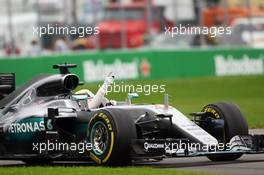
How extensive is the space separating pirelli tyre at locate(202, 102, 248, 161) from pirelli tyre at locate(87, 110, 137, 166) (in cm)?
147

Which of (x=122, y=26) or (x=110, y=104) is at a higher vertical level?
(x=122, y=26)

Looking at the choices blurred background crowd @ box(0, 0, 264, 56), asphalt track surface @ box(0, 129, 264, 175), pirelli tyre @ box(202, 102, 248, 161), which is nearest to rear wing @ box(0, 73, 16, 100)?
asphalt track surface @ box(0, 129, 264, 175)

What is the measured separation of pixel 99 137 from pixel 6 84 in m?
2.49

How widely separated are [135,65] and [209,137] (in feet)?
79.5

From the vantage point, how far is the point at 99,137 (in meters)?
12.9

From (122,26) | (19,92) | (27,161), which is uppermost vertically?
(122,26)

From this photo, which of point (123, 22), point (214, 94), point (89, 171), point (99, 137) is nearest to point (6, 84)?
point (99, 137)

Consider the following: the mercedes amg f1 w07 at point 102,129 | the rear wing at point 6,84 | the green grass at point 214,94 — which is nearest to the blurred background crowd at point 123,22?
the green grass at point 214,94

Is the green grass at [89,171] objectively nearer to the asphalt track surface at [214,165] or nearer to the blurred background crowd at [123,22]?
the asphalt track surface at [214,165]

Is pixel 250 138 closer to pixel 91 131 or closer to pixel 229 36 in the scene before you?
pixel 91 131

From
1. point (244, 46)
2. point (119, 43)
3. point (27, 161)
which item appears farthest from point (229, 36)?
point (27, 161)

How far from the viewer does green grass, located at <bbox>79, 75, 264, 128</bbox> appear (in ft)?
84.4

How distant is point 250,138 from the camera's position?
13461 millimetres

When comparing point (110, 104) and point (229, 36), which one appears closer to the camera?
point (110, 104)
